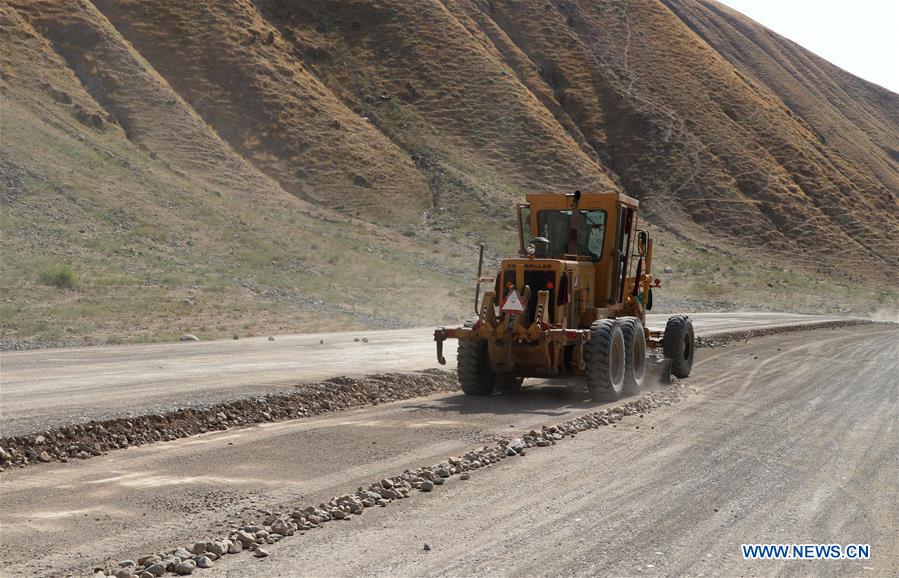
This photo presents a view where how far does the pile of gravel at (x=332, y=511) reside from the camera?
22.4 ft

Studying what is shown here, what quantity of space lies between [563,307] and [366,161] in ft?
143

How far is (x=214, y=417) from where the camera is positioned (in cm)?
1312

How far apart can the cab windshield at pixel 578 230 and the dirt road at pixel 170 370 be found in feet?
13.8

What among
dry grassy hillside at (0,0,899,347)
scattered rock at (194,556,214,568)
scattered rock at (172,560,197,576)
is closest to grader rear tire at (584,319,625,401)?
scattered rock at (194,556,214,568)

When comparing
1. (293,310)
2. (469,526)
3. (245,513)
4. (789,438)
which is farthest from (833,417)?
(293,310)

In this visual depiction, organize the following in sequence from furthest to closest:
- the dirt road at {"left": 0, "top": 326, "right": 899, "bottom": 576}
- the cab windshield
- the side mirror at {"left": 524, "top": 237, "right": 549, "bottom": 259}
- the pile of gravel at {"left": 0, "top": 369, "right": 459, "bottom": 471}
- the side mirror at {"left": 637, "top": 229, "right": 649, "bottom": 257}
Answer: the side mirror at {"left": 637, "top": 229, "right": 649, "bottom": 257} < the cab windshield < the side mirror at {"left": 524, "top": 237, "right": 549, "bottom": 259} < the pile of gravel at {"left": 0, "top": 369, "right": 459, "bottom": 471} < the dirt road at {"left": 0, "top": 326, "right": 899, "bottom": 576}

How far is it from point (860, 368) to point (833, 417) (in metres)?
8.31

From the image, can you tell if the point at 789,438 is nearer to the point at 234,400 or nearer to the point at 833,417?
the point at 833,417

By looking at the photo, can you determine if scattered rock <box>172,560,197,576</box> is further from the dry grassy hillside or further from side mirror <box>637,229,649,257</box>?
the dry grassy hillside

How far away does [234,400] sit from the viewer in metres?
13.9

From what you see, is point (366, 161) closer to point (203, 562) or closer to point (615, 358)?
point (615, 358)

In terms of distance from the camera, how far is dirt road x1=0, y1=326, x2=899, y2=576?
7055 millimetres

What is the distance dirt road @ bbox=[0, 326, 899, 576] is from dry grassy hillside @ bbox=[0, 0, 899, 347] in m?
16.4

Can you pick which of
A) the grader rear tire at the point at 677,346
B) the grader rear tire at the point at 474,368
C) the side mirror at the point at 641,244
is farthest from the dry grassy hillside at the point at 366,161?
the side mirror at the point at 641,244
